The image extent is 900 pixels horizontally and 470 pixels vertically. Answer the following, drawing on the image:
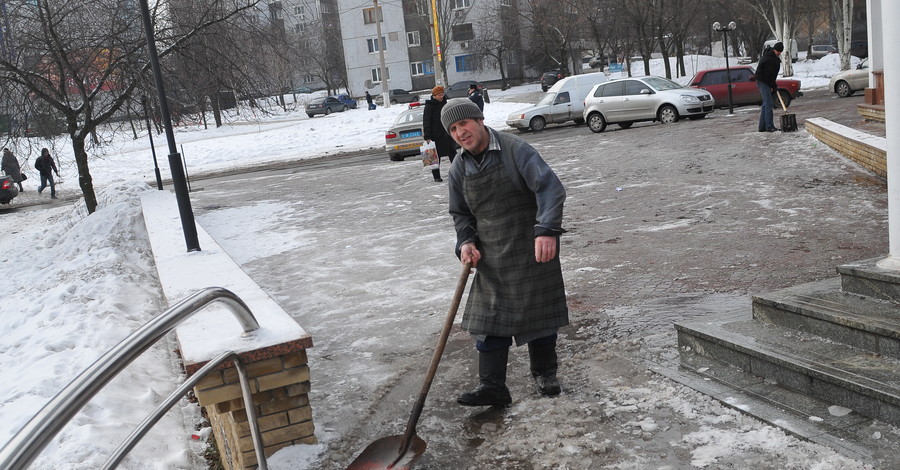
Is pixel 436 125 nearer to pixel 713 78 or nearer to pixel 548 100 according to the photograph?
pixel 548 100

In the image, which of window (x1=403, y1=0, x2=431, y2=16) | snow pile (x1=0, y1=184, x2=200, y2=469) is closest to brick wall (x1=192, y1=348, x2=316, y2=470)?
snow pile (x1=0, y1=184, x2=200, y2=469)

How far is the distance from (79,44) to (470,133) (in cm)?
1128

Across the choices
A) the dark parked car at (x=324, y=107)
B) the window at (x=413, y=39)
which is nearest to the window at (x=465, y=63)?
the window at (x=413, y=39)

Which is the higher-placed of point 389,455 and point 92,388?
point 92,388

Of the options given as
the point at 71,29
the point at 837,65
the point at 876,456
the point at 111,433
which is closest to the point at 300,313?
the point at 111,433

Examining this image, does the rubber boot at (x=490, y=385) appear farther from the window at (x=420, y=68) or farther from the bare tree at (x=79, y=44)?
the window at (x=420, y=68)

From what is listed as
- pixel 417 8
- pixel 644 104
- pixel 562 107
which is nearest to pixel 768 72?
pixel 644 104

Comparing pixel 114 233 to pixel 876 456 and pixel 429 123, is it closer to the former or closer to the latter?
pixel 429 123

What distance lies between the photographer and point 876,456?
328 centimetres

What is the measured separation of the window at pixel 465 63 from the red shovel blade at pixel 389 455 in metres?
64.8

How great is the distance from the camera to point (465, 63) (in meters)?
68.1

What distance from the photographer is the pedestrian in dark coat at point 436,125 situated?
1339 centimetres

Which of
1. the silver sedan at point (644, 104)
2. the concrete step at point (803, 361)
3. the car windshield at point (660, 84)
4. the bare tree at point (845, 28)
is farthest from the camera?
the bare tree at point (845, 28)

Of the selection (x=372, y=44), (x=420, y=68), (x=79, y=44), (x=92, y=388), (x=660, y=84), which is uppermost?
(x=372, y=44)
